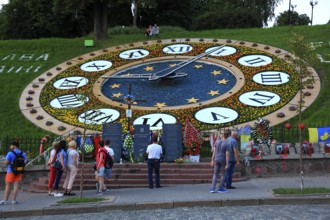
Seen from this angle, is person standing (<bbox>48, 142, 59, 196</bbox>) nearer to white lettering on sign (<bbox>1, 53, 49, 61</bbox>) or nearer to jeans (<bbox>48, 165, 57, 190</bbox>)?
jeans (<bbox>48, 165, 57, 190</bbox>)

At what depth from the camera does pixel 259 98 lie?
20.8m

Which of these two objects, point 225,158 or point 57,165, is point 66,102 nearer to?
point 57,165

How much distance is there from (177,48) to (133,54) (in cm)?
274

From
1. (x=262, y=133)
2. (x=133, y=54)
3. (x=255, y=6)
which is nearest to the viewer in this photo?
(x=262, y=133)

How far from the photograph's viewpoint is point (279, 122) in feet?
61.0

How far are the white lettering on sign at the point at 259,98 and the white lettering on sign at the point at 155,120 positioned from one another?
355 centimetres

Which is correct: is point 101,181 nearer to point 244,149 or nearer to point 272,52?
point 244,149

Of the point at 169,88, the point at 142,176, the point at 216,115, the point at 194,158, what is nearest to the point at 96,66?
the point at 169,88

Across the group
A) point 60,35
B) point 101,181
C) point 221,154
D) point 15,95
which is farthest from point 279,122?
point 60,35

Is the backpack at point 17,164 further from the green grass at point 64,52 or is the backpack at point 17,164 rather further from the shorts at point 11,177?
the green grass at point 64,52

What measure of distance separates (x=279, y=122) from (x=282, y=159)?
13.4ft

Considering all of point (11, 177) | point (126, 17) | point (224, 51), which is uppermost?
point (126, 17)

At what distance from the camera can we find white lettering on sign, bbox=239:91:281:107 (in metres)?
20.3

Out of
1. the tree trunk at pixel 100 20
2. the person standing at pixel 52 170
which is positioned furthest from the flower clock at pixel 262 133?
the tree trunk at pixel 100 20
